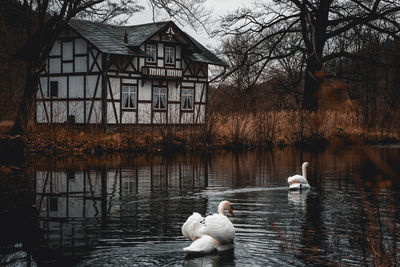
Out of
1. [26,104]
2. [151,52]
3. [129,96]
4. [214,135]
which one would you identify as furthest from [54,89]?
[214,135]

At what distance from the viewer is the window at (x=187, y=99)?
142ft

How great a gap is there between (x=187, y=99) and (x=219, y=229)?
35835mm

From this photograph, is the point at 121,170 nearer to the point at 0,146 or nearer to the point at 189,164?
the point at 189,164

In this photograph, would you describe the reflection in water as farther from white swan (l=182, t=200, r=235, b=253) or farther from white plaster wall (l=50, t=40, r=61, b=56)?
white plaster wall (l=50, t=40, r=61, b=56)

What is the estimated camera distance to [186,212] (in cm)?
1130

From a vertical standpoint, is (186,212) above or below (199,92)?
below

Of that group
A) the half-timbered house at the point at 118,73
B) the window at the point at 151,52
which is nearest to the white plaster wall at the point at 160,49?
the half-timbered house at the point at 118,73

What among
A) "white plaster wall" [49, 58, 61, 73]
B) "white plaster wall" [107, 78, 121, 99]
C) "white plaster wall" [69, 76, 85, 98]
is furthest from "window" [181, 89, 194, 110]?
"white plaster wall" [49, 58, 61, 73]

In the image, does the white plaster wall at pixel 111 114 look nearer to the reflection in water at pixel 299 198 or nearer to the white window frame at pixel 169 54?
the white window frame at pixel 169 54

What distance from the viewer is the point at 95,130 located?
28406 mm

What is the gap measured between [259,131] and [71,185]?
56.8 feet

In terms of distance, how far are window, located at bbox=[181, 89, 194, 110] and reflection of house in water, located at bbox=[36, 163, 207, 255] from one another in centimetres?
2263

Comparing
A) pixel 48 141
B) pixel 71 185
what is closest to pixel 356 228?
pixel 71 185

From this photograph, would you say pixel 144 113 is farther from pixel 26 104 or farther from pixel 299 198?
pixel 299 198
